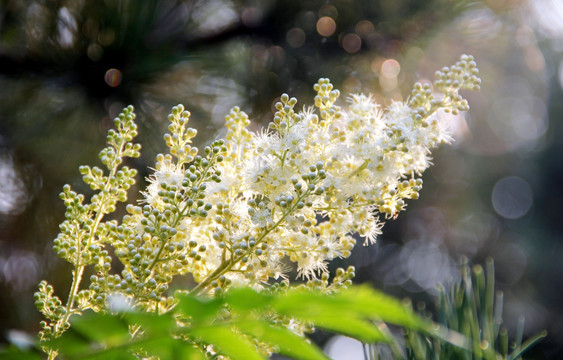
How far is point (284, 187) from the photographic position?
926 millimetres

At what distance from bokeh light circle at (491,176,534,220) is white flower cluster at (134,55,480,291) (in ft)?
14.3

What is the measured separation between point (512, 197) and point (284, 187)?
4778 millimetres

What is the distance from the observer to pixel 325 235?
3.20 feet

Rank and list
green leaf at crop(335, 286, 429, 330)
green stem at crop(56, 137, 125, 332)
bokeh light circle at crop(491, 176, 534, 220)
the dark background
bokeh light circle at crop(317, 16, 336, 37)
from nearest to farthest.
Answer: green leaf at crop(335, 286, 429, 330), green stem at crop(56, 137, 125, 332), the dark background, bokeh light circle at crop(317, 16, 336, 37), bokeh light circle at crop(491, 176, 534, 220)

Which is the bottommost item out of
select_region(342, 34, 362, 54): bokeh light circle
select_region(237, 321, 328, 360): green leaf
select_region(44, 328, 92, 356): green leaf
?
select_region(342, 34, 362, 54): bokeh light circle

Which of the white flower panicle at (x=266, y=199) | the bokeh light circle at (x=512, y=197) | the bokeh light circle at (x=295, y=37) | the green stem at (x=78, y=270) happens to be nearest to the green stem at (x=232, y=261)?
the white flower panicle at (x=266, y=199)

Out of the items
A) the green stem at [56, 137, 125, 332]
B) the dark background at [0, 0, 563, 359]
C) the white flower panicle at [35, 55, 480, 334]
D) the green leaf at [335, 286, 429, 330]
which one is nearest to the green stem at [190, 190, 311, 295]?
the white flower panicle at [35, 55, 480, 334]

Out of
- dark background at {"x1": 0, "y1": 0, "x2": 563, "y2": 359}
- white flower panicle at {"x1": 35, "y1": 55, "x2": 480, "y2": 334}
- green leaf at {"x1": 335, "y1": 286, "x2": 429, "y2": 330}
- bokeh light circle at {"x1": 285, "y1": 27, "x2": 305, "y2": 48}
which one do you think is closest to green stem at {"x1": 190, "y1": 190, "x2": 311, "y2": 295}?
white flower panicle at {"x1": 35, "y1": 55, "x2": 480, "y2": 334}

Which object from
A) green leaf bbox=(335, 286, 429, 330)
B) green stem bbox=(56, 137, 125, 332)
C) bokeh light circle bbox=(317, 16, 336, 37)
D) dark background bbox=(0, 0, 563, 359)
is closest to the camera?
green leaf bbox=(335, 286, 429, 330)

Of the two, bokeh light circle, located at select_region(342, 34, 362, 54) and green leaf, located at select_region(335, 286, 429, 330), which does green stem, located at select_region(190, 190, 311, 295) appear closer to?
green leaf, located at select_region(335, 286, 429, 330)

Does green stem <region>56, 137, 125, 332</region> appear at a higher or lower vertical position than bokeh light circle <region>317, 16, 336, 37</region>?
higher

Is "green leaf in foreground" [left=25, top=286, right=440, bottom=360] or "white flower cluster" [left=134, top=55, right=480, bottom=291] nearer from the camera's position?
"green leaf in foreground" [left=25, top=286, right=440, bottom=360]

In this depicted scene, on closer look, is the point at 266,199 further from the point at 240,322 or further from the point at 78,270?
the point at 240,322

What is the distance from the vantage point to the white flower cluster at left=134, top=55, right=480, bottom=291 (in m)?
0.85
